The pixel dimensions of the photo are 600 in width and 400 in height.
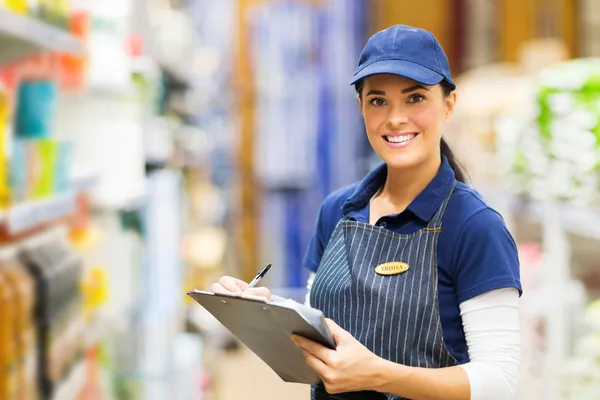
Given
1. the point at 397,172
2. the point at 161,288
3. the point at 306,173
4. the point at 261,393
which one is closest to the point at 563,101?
the point at 397,172

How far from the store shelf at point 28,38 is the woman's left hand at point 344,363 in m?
1.05

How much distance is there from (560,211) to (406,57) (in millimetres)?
1746

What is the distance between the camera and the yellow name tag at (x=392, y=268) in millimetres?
1301

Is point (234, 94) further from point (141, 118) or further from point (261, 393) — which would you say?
point (141, 118)

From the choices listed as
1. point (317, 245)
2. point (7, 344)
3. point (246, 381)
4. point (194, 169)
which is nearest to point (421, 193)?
point (317, 245)

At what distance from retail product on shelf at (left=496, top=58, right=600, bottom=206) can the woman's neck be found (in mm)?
1379

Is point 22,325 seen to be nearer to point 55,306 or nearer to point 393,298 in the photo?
point 55,306

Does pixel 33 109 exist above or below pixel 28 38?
below

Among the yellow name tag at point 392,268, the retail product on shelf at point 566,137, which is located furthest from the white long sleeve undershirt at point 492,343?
the retail product on shelf at point 566,137

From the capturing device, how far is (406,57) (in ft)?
4.25

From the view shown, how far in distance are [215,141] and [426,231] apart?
7.19 m

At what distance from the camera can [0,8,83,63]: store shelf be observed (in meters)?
1.91

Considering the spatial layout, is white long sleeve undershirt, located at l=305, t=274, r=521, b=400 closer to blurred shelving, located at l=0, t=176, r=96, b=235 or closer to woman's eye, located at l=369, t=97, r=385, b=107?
woman's eye, located at l=369, t=97, r=385, b=107

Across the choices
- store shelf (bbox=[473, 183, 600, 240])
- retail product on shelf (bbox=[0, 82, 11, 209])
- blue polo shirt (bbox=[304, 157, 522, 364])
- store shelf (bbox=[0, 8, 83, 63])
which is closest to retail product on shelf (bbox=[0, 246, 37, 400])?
retail product on shelf (bbox=[0, 82, 11, 209])
